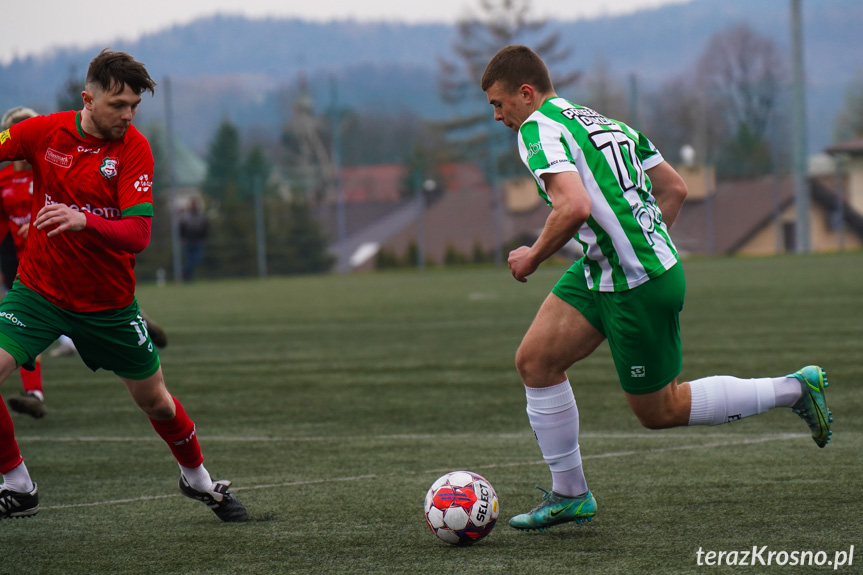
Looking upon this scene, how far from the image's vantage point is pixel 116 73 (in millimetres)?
4348

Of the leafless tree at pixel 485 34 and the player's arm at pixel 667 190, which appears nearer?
the player's arm at pixel 667 190

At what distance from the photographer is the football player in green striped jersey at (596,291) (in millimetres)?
4148

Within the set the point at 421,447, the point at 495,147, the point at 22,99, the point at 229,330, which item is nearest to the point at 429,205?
the point at 495,147

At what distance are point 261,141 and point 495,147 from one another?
9460 millimetres

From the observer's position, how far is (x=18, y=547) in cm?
436

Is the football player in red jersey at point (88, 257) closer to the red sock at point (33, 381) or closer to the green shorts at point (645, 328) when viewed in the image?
the green shorts at point (645, 328)

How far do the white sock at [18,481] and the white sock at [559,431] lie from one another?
6.97ft

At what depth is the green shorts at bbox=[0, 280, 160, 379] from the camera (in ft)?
14.7

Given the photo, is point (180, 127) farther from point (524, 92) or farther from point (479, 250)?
point (524, 92)

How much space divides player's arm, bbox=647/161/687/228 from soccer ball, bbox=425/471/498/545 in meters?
1.44

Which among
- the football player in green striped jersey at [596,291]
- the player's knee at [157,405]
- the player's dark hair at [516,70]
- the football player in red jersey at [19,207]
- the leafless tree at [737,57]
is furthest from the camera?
the leafless tree at [737,57]

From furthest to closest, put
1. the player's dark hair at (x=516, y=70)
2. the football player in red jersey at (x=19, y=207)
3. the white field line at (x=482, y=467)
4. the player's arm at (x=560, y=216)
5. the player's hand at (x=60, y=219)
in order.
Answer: the football player in red jersey at (x=19, y=207)
the white field line at (x=482, y=467)
the player's dark hair at (x=516, y=70)
the player's hand at (x=60, y=219)
the player's arm at (x=560, y=216)

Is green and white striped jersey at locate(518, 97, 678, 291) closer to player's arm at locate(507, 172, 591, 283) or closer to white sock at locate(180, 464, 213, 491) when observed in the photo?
player's arm at locate(507, 172, 591, 283)

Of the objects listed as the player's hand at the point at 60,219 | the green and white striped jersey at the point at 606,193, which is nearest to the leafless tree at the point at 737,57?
the green and white striped jersey at the point at 606,193
